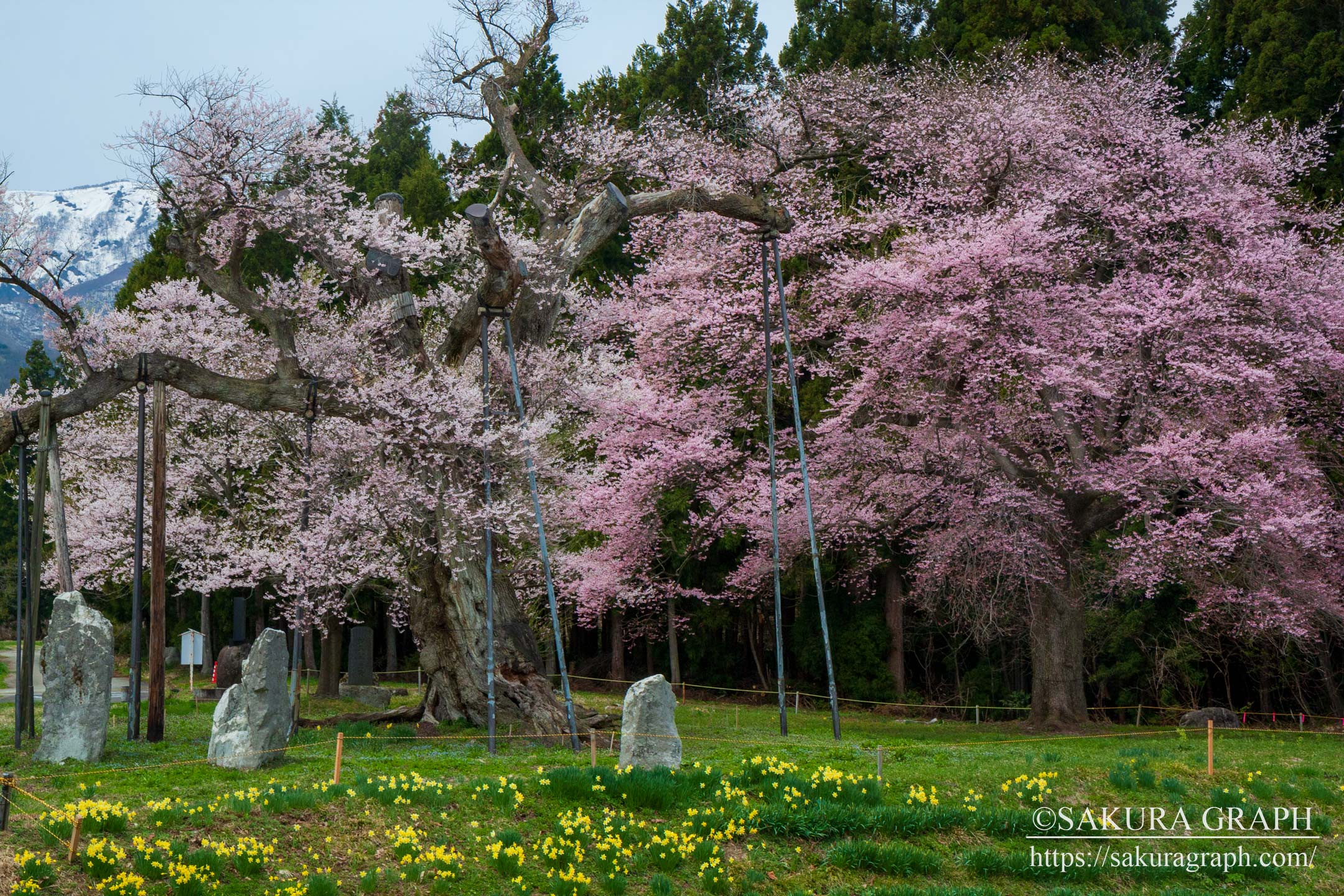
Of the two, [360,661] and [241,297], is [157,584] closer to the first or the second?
[241,297]

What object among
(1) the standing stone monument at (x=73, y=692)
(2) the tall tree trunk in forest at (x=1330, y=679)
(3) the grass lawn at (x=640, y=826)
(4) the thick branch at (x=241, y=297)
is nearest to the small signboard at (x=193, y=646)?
(4) the thick branch at (x=241, y=297)

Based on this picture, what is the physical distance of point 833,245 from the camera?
21.4m

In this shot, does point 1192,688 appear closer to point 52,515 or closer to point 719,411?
point 719,411

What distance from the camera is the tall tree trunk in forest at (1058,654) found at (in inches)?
672

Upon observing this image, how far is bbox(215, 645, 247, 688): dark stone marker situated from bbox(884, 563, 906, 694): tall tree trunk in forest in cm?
1346

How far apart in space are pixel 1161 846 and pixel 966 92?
593 inches

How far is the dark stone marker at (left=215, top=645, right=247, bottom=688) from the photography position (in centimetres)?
2220

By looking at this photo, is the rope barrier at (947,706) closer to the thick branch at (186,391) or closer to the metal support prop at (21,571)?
the thick branch at (186,391)

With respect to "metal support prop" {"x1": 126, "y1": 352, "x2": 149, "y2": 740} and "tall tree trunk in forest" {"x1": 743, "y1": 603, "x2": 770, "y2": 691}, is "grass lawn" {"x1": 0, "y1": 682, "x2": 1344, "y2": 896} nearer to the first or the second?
"metal support prop" {"x1": 126, "y1": 352, "x2": 149, "y2": 740}

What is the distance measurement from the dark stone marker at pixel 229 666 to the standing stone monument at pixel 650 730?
50.4 feet

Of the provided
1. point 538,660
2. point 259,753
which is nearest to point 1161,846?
point 259,753

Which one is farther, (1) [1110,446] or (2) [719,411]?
(2) [719,411]

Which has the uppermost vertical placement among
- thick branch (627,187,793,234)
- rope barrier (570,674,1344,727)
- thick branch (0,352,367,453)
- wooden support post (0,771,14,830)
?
thick branch (627,187,793,234)

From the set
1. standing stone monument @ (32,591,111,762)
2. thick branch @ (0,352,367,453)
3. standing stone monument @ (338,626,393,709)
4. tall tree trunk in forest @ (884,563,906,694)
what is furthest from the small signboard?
tall tree trunk in forest @ (884,563,906,694)
